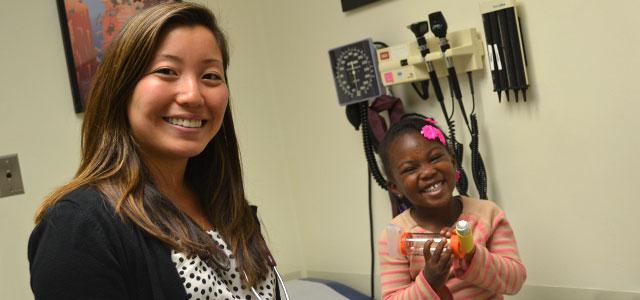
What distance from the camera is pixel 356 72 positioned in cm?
241

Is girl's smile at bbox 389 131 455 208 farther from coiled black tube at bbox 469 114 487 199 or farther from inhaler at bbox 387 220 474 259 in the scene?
coiled black tube at bbox 469 114 487 199

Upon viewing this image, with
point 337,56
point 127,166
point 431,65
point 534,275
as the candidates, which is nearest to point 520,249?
point 534,275

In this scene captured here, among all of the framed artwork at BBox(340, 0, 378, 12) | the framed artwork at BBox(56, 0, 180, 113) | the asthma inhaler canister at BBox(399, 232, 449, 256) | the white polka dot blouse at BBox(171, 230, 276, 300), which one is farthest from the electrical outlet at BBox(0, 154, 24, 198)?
the white polka dot blouse at BBox(171, 230, 276, 300)

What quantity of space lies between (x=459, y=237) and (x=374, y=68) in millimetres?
885

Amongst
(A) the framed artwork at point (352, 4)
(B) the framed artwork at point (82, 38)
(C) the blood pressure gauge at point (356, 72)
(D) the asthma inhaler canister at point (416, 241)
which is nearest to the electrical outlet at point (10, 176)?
(B) the framed artwork at point (82, 38)

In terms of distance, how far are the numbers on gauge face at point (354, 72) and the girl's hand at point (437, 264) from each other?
2.79 ft

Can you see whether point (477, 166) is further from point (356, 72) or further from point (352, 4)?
point (352, 4)

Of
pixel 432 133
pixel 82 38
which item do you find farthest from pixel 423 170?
pixel 82 38

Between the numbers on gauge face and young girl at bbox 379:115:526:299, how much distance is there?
0.43 meters

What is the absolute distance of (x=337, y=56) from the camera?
8.07 ft

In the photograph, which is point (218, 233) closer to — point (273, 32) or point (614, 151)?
point (614, 151)

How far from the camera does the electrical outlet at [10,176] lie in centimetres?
231

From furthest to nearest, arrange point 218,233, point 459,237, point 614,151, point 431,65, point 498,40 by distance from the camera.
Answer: point 431,65 < point 498,40 < point 614,151 < point 459,237 < point 218,233

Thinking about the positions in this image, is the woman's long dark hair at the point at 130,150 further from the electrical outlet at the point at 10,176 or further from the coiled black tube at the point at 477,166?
the electrical outlet at the point at 10,176
